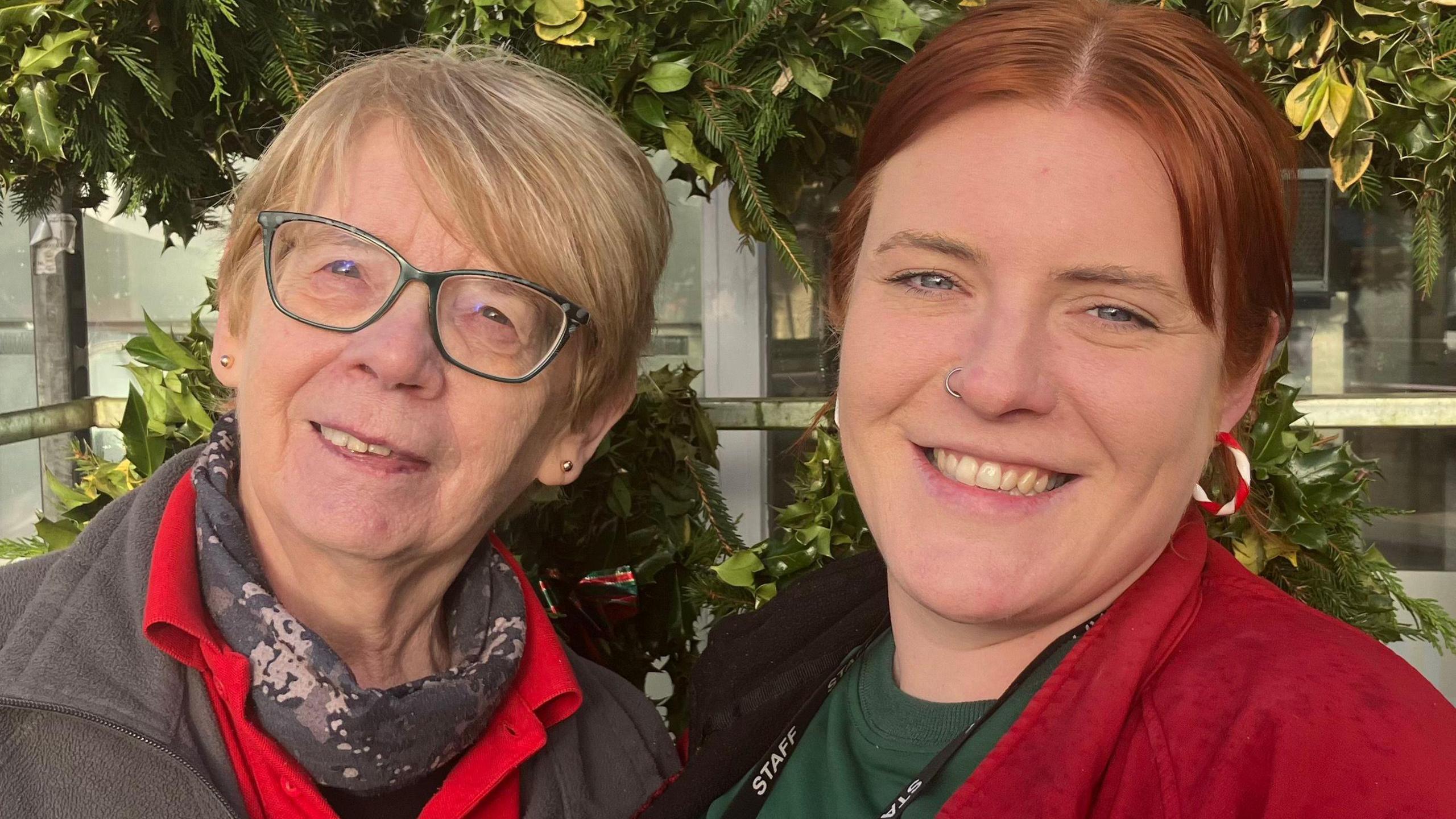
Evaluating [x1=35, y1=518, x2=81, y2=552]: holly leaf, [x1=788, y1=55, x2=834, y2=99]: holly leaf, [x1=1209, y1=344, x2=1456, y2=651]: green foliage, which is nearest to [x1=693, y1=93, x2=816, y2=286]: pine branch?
[x1=788, y1=55, x2=834, y2=99]: holly leaf

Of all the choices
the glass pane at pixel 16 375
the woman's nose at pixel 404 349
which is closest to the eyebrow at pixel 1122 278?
the woman's nose at pixel 404 349

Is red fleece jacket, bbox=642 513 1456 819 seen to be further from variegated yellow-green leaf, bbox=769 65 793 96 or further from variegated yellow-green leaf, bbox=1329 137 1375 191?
variegated yellow-green leaf, bbox=769 65 793 96

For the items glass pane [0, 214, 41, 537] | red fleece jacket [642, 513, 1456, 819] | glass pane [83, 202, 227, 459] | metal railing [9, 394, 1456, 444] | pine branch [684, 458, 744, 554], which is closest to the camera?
red fleece jacket [642, 513, 1456, 819]

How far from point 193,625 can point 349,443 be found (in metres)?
0.26

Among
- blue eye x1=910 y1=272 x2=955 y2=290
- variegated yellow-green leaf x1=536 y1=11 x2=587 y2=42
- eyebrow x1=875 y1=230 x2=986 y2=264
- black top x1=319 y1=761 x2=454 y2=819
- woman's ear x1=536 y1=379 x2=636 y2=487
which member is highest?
variegated yellow-green leaf x1=536 y1=11 x2=587 y2=42

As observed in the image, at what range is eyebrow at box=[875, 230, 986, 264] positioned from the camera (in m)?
1.13

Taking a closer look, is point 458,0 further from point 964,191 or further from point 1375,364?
point 1375,364

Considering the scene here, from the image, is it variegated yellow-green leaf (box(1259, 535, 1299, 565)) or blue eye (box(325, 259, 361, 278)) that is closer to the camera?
blue eye (box(325, 259, 361, 278))

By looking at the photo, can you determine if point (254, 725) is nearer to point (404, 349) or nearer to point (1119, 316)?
point (404, 349)

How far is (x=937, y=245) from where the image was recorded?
1153 millimetres

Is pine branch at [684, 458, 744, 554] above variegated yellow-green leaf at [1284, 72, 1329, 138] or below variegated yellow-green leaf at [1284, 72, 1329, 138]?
below

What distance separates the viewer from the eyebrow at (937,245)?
1.13m

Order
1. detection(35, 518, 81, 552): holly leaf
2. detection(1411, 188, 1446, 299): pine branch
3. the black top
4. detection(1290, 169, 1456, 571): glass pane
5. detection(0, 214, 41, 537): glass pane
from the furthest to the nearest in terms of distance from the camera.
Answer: detection(0, 214, 41, 537): glass pane
detection(1290, 169, 1456, 571): glass pane
detection(35, 518, 81, 552): holly leaf
detection(1411, 188, 1446, 299): pine branch
the black top

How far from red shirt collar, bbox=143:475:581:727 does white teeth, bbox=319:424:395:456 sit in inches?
8.3
